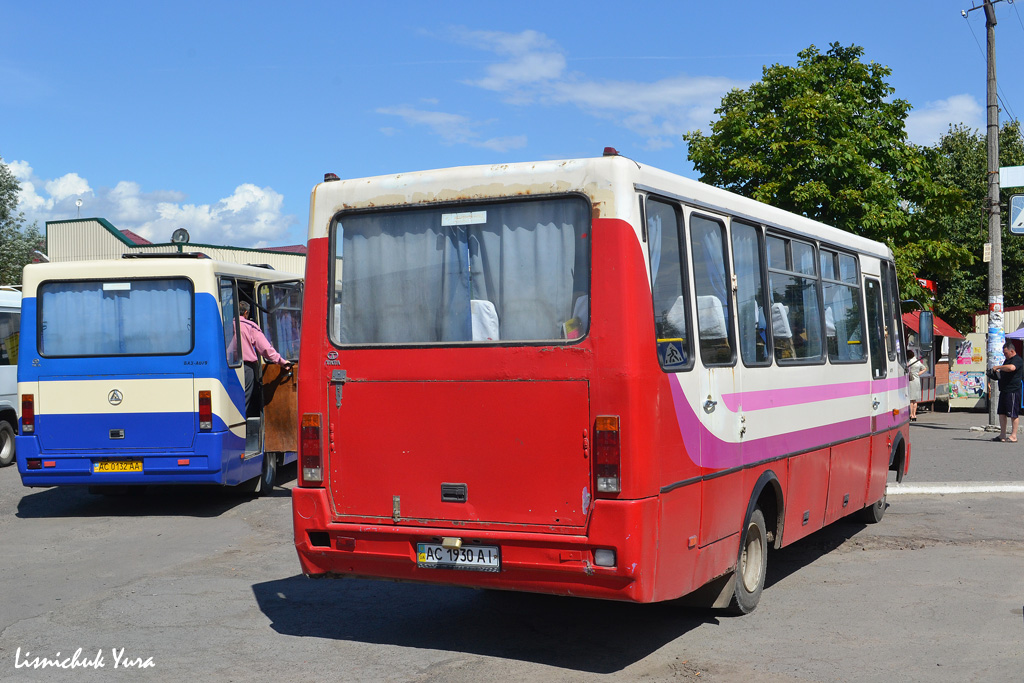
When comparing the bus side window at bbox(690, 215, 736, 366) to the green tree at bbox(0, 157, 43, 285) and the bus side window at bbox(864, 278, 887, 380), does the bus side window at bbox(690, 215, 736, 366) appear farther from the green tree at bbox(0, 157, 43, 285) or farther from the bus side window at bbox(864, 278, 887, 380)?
the green tree at bbox(0, 157, 43, 285)

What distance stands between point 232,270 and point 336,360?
6303mm

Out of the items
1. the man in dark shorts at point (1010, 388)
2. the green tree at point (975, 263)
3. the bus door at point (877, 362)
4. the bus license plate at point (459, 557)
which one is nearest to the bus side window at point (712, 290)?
the bus license plate at point (459, 557)

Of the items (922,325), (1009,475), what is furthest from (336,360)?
(1009,475)

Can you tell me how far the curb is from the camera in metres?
13.1

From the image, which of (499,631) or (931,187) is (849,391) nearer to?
(499,631)

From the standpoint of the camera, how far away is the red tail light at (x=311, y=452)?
21.1ft

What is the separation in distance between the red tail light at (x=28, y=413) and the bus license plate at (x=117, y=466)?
825mm

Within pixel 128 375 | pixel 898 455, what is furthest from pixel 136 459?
pixel 898 455

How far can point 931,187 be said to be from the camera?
30688 mm

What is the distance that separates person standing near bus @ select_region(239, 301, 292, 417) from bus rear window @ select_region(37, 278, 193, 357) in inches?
37.8

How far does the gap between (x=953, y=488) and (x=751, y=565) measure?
7081 mm

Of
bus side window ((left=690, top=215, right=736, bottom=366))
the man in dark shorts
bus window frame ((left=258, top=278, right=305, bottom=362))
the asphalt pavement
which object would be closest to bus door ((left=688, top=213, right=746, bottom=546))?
bus side window ((left=690, top=215, right=736, bottom=366))

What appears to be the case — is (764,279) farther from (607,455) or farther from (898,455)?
(898,455)

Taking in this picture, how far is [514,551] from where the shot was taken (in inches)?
233
